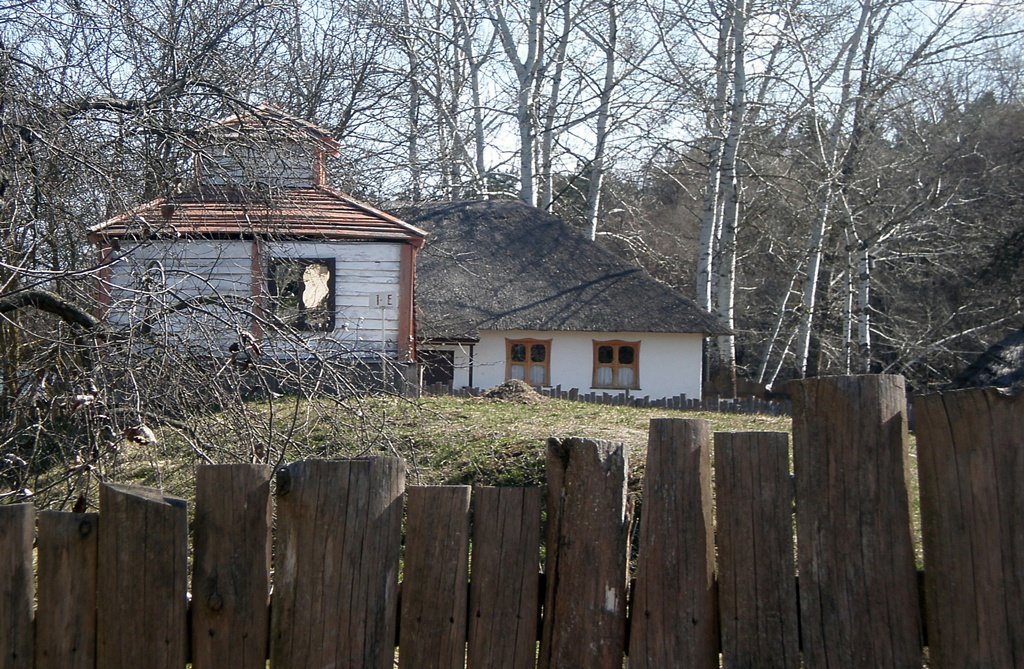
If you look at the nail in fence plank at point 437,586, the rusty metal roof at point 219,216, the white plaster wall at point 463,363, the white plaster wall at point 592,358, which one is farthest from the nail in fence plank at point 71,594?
the white plaster wall at point 592,358

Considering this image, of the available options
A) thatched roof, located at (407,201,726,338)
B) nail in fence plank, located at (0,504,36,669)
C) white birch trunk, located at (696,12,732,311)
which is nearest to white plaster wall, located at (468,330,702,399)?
thatched roof, located at (407,201,726,338)

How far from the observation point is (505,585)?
308 cm

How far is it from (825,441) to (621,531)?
2.16 ft

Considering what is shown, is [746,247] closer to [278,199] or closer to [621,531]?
[278,199]

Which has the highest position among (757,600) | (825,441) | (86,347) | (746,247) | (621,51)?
(621,51)

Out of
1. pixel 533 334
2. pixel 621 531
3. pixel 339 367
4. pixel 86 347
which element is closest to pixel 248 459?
pixel 86 347

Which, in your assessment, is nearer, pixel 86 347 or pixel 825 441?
pixel 825 441

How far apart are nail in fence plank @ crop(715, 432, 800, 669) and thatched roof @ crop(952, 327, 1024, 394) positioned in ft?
36.6

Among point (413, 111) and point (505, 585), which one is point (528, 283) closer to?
point (413, 111)

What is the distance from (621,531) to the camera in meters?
3.03

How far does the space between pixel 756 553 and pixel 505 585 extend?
756mm

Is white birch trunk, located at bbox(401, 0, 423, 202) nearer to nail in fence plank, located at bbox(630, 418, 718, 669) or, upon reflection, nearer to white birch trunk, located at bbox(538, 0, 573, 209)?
white birch trunk, located at bbox(538, 0, 573, 209)

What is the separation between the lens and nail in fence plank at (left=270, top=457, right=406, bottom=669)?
3.08 meters

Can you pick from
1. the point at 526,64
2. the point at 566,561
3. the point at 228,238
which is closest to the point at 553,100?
the point at 526,64
